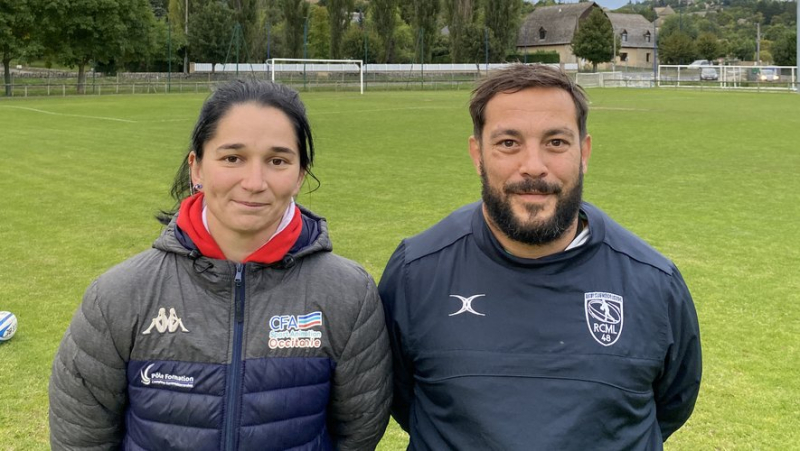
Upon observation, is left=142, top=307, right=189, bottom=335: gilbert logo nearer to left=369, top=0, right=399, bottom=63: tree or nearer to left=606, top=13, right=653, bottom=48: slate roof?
left=369, top=0, right=399, bottom=63: tree

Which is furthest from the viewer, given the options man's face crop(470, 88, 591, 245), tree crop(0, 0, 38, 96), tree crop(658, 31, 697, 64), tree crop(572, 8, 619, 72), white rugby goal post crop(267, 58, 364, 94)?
tree crop(658, 31, 697, 64)

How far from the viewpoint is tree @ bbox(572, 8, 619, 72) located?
2736 inches

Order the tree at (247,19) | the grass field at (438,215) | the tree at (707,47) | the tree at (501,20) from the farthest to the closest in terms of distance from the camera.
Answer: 1. the tree at (707,47)
2. the tree at (501,20)
3. the tree at (247,19)
4. the grass field at (438,215)

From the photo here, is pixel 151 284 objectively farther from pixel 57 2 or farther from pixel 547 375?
pixel 57 2

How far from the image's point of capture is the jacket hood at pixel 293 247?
80.6 inches

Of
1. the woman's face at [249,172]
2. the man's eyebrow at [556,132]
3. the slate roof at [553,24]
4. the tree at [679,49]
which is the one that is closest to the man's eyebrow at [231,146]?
the woman's face at [249,172]

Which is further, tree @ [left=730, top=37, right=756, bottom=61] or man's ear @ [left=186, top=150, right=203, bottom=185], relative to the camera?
tree @ [left=730, top=37, right=756, bottom=61]

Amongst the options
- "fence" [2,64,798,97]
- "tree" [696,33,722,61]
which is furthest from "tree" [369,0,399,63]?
"tree" [696,33,722,61]

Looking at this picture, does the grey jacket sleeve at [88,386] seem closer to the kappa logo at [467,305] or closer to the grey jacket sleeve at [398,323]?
the grey jacket sleeve at [398,323]

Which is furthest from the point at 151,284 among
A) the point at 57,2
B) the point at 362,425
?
the point at 57,2

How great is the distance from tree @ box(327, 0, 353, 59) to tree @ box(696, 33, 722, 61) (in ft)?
121

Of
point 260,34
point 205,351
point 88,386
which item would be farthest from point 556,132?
point 260,34

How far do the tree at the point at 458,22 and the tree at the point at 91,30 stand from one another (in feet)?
93.9

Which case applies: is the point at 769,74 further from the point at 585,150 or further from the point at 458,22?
the point at 585,150
